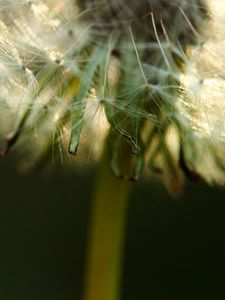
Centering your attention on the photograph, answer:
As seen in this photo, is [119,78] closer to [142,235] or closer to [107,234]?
[107,234]

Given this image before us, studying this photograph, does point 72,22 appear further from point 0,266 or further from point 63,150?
point 0,266

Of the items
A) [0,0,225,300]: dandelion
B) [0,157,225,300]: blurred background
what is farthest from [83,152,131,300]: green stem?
[0,157,225,300]: blurred background

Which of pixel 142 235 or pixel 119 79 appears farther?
pixel 142 235

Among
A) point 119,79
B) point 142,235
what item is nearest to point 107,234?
point 119,79

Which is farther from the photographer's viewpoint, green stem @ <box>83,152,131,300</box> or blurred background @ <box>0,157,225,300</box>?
blurred background @ <box>0,157,225,300</box>

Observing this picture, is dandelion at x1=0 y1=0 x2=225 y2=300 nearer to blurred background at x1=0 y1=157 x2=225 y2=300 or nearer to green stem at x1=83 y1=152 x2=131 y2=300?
green stem at x1=83 y1=152 x2=131 y2=300

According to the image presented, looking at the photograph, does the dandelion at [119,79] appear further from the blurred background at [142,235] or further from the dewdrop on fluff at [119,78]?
the blurred background at [142,235]
